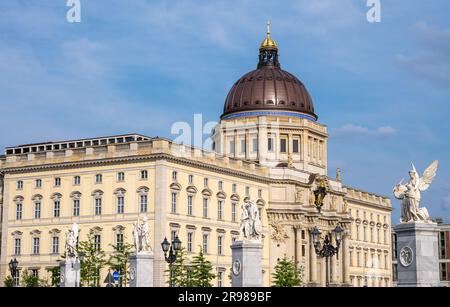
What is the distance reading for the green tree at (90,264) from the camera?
8044 centimetres

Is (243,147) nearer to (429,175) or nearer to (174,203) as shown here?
(174,203)

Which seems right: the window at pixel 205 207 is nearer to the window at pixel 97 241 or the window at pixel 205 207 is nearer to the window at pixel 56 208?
the window at pixel 97 241

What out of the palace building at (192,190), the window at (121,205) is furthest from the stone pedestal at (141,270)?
the window at (121,205)

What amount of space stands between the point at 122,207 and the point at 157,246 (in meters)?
5.96

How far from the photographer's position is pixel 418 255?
34.9m

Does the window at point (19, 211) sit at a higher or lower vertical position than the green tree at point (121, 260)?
higher

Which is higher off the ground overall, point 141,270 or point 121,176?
point 121,176

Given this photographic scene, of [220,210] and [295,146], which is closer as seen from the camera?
[220,210]

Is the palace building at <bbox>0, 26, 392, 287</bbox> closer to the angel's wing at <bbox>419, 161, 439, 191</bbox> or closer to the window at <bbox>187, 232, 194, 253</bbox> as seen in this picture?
the window at <bbox>187, 232, 194, 253</bbox>

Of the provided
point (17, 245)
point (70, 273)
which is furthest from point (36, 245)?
point (70, 273)

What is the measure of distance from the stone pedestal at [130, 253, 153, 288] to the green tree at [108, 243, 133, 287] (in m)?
25.3

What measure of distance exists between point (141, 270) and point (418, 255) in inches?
903

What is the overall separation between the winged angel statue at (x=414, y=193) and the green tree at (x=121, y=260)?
46.7m

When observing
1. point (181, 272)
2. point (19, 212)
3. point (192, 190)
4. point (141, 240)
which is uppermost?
point (192, 190)
